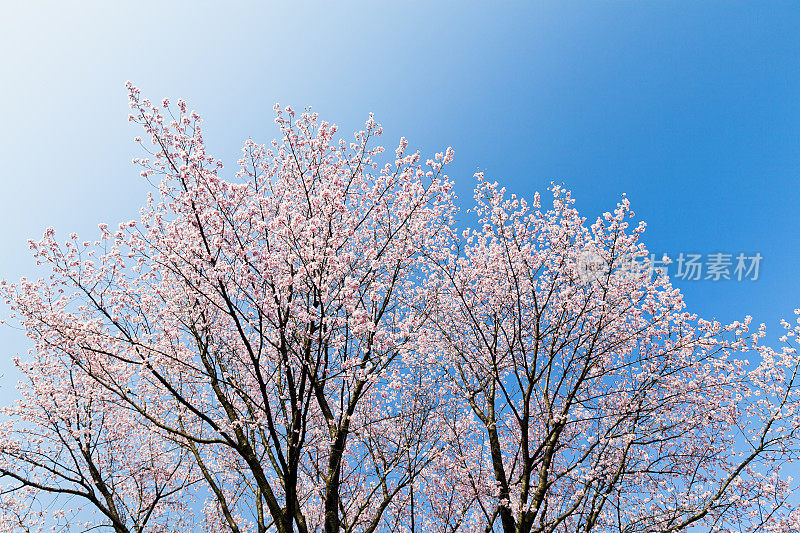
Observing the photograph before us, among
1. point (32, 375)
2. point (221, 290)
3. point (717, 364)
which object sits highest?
point (32, 375)

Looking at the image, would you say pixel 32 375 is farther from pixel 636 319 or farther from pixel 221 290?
pixel 636 319

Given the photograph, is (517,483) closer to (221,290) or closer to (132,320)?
(221,290)

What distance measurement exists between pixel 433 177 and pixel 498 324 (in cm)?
438

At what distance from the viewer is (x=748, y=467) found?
10.9 meters

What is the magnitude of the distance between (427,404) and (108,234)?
29.7 ft

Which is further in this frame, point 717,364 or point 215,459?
point 215,459

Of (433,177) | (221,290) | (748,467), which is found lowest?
(748,467)

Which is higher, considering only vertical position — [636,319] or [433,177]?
[433,177]

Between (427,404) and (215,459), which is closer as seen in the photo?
(427,404)

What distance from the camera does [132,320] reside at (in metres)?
10.2

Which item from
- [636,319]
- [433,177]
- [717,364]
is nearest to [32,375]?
[433,177]

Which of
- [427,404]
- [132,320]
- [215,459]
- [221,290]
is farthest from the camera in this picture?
[215,459]

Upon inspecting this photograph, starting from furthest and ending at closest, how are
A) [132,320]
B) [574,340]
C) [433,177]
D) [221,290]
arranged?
[574,340] < [433,177] < [132,320] < [221,290]

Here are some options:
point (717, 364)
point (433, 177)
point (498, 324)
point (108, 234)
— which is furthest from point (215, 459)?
point (717, 364)
